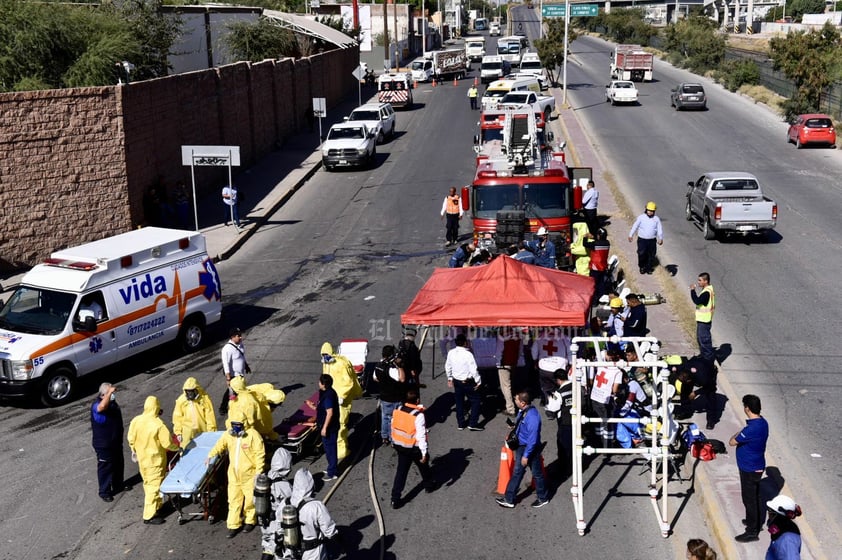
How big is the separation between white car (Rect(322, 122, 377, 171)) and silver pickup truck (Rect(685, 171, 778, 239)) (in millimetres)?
15365

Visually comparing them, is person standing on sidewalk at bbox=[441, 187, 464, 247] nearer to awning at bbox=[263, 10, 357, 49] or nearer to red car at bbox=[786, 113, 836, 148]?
red car at bbox=[786, 113, 836, 148]

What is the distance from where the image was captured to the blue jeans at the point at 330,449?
12.2m

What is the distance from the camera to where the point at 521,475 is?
11289 mm

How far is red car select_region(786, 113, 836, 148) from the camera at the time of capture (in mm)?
41406

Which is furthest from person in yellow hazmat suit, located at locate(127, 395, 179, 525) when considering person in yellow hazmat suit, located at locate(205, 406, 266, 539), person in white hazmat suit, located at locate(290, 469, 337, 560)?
person in white hazmat suit, located at locate(290, 469, 337, 560)

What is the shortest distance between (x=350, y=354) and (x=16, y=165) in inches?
532

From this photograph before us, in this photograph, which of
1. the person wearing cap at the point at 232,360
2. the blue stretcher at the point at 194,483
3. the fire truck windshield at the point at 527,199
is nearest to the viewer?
the blue stretcher at the point at 194,483

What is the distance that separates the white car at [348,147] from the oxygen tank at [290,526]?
100 ft

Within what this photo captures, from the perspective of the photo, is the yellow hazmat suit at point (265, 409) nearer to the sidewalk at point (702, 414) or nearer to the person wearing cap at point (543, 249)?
the sidewalk at point (702, 414)

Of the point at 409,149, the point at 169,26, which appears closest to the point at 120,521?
the point at 169,26

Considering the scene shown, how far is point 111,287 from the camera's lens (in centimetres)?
1642

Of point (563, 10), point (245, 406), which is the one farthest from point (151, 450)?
point (563, 10)

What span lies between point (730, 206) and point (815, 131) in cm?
1984

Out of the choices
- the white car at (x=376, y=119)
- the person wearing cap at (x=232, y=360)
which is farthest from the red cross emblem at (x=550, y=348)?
the white car at (x=376, y=119)
